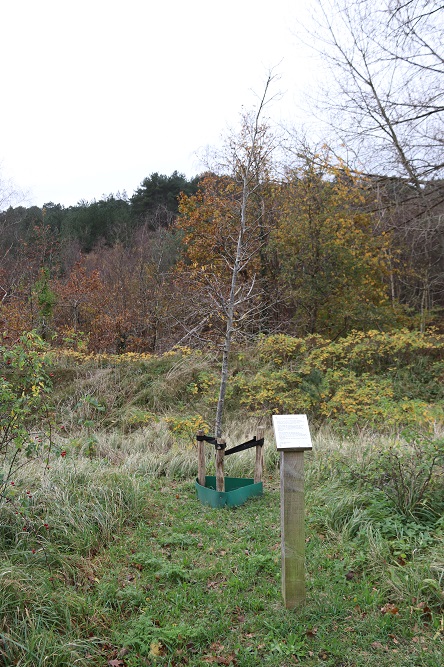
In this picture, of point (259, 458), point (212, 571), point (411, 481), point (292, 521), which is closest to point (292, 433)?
point (292, 521)

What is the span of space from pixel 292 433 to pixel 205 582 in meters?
1.33

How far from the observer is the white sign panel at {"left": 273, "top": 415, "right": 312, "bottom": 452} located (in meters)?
3.17

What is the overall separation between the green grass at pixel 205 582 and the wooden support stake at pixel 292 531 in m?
0.12

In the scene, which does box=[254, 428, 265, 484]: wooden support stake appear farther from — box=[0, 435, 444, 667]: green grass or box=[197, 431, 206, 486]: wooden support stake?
box=[197, 431, 206, 486]: wooden support stake

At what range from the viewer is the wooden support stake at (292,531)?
316 cm

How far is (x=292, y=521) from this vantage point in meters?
3.19

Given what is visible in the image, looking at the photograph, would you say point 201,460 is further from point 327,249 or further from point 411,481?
point 327,249

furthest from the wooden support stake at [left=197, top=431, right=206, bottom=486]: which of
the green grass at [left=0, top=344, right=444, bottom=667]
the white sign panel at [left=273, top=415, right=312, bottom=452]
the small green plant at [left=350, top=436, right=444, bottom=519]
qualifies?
the white sign panel at [left=273, top=415, right=312, bottom=452]

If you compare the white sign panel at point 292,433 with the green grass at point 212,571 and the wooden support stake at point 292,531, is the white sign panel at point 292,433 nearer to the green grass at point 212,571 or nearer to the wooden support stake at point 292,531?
the wooden support stake at point 292,531

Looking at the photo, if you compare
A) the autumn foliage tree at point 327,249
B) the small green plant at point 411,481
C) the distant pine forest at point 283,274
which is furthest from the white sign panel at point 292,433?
the autumn foliage tree at point 327,249

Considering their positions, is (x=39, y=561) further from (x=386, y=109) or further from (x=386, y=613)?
(x=386, y=109)

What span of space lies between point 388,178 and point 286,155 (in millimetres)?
3733

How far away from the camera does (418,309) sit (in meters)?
15.3

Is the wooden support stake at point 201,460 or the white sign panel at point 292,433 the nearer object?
the white sign panel at point 292,433
